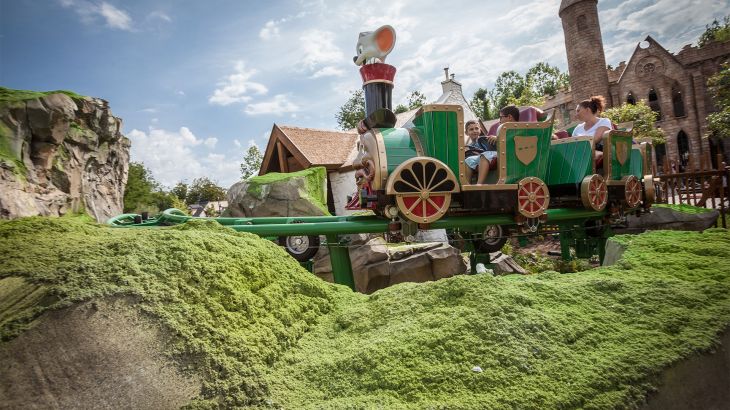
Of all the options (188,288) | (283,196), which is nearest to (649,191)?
(188,288)

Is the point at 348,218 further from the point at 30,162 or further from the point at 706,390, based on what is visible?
the point at 30,162

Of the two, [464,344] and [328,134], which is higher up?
[328,134]

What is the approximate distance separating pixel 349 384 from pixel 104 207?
18130 millimetres

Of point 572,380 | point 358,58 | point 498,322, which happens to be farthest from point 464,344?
point 358,58

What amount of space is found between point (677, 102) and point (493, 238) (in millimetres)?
32612

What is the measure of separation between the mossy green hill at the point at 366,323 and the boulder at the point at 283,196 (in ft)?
23.9

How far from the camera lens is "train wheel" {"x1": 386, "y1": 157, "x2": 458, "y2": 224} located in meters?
3.17

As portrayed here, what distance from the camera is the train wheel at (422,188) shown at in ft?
10.4

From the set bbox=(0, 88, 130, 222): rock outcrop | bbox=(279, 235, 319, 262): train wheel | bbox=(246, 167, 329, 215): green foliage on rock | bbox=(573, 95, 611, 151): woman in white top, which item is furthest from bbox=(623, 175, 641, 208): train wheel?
bbox=(0, 88, 130, 222): rock outcrop

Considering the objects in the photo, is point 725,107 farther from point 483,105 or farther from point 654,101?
point 483,105

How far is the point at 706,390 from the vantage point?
5.07 ft

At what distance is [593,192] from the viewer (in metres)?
4.07

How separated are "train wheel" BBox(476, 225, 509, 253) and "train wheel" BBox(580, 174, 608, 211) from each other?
0.81 m

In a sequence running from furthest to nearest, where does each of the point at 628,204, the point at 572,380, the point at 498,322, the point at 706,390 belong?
the point at 628,204 < the point at 498,322 < the point at 706,390 < the point at 572,380
